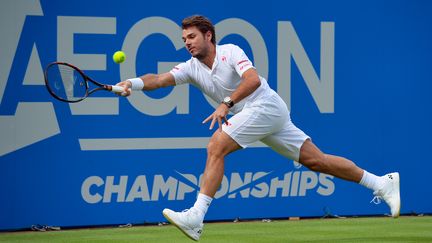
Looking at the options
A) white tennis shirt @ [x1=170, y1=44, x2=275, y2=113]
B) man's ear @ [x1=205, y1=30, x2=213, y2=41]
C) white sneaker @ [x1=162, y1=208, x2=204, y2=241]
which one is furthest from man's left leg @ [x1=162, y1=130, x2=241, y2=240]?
man's ear @ [x1=205, y1=30, x2=213, y2=41]

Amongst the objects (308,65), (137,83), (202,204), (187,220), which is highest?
(308,65)

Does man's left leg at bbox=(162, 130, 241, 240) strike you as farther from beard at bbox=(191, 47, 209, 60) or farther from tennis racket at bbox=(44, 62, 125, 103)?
tennis racket at bbox=(44, 62, 125, 103)

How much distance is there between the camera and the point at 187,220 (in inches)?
235

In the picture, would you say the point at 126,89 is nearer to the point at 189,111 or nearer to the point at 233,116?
the point at 233,116

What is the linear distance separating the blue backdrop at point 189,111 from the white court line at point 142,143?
0.5 inches

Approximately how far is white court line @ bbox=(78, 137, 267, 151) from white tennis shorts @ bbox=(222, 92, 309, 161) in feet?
5.97

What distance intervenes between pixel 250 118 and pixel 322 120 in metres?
2.69

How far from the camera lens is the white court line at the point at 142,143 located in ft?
26.6

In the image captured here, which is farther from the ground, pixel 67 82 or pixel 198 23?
pixel 198 23

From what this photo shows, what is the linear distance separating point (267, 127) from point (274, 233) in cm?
137

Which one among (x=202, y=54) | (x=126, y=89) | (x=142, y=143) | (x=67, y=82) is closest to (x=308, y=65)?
(x=142, y=143)

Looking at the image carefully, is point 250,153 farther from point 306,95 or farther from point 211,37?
point 211,37

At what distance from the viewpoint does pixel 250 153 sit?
28.6ft

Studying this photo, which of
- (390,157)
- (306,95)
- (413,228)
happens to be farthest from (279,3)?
(413,228)
